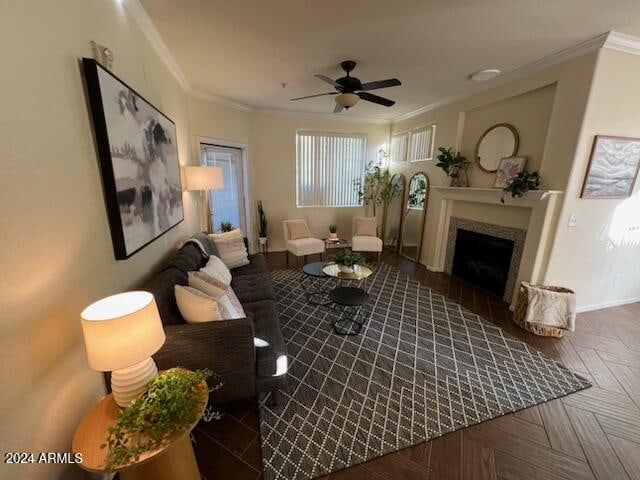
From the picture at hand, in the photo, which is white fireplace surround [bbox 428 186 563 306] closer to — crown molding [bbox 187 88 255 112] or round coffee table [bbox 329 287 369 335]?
round coffee table [bbox 329 287 369 335]

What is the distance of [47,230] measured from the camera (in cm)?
101

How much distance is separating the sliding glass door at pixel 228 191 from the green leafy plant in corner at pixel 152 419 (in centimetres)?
382

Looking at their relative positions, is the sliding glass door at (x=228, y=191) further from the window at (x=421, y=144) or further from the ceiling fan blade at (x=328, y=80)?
the window at (x=421, y=144)

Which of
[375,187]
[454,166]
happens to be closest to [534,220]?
[454,166]

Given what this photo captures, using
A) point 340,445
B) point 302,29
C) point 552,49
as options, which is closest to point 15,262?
point 340,445

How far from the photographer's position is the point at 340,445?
152 centimetres

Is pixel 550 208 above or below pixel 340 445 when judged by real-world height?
above

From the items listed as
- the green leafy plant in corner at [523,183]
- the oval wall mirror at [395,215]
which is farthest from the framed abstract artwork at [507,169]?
the oval wall mirror at [395,215]

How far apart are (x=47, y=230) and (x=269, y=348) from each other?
4.12 ft

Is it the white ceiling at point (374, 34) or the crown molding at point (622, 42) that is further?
the crown molding at point (622, 42)

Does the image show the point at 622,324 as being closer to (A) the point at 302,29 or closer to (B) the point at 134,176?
(A) the point at 302,29

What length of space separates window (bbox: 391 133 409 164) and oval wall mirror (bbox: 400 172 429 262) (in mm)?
661

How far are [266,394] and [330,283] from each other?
2.04 meters

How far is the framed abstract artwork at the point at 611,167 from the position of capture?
2.50 meters
